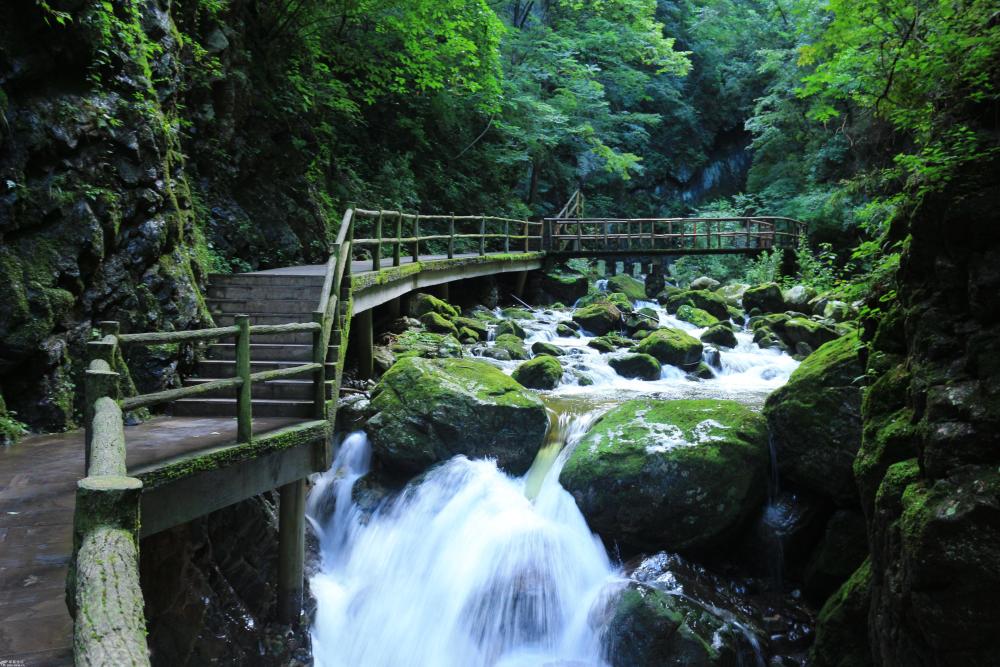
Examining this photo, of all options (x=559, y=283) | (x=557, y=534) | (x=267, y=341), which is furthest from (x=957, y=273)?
(x=559, y=283)

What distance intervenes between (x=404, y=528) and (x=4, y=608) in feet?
14.5

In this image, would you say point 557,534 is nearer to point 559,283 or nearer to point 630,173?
point 559,283

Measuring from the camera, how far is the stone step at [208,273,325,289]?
773 cm

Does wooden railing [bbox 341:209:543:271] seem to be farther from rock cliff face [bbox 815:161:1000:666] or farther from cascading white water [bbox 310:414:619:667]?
rock cliff face [bbox 815:161:1000:666]

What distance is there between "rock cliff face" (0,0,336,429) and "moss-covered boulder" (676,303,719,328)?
11.2m

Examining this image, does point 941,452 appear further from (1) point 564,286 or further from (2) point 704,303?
(1) point 564,286

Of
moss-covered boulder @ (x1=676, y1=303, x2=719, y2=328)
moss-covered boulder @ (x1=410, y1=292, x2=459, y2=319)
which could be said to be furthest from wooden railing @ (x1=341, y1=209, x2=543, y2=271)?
moss-covered boulder @ (x1=676, y1=303, x2=719, y2=328)

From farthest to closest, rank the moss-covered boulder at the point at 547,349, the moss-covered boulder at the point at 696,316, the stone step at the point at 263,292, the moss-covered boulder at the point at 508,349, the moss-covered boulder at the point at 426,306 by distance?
the moss-covered boulder at the point at 696,316, the moss-covered boulder at the point at 426,306, the moss-covered boulder at the point at 547,349, the moss-covered boulder at the point at 508,349, the stone step at the point at 263,292

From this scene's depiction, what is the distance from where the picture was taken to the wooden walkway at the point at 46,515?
2.75 metres

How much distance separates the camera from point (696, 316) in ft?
53.0

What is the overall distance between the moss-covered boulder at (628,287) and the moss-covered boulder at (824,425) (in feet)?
42.4

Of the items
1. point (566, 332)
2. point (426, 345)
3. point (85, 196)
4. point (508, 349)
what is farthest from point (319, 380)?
point (566, 332)

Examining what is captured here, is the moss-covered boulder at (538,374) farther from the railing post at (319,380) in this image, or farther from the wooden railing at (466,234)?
the railing post at (319,380)

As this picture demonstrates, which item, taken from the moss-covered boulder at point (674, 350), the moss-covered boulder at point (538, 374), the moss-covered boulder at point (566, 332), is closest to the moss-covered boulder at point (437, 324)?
the moss-covered boulder at point (538, 374)
